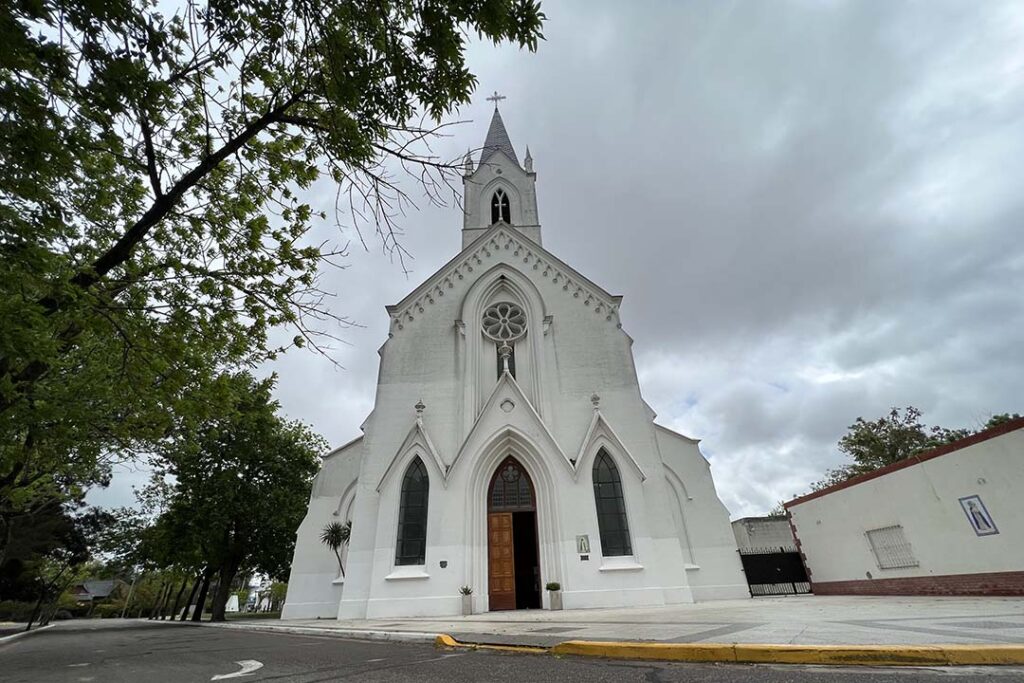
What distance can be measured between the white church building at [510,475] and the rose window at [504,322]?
0.07 m

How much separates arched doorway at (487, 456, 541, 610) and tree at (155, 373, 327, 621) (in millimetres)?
12682

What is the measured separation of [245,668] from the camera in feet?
19.1

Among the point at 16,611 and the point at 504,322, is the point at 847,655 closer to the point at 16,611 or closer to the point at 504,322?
the point at 504,322

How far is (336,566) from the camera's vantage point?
16.9m

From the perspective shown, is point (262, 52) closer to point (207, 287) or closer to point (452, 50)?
point (452, 50)

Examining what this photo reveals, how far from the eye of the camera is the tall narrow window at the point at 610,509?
48.3ft

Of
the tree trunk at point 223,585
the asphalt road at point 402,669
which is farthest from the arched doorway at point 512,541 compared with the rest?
the tree trunk at point 223,585

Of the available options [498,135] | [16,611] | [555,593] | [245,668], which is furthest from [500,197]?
[16,611]

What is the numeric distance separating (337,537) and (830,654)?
1543cm

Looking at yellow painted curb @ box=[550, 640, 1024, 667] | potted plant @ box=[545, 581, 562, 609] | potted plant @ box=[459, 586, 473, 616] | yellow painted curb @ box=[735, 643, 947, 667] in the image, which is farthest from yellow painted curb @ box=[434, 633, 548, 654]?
potted plant @ box=[545, 581, 562, 609]

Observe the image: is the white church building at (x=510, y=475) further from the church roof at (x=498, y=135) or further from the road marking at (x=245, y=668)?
the church roof at (x=498, y=135)

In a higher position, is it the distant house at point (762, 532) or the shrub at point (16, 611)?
the distant house at point (762, 532)

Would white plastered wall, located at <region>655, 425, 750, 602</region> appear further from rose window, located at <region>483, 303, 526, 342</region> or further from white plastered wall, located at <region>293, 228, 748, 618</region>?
rose window, located at <region>483, 303, 526, 342</region>

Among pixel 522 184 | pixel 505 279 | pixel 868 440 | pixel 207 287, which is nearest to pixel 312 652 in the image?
pixel 207 287
